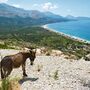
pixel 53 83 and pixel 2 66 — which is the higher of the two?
pixel 2 66

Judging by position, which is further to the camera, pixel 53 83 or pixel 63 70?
pixel 63 70

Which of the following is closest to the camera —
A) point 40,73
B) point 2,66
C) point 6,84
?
point 6,84

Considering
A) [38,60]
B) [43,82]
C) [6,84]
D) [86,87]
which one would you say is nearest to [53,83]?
[43,82]

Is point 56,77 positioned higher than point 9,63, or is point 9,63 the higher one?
point 9,63

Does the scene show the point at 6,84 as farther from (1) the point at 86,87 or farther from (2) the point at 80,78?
(2) the point at 80,78

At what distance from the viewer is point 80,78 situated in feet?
61.0

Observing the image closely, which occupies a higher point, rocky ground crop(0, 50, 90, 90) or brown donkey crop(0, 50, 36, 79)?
brown donkey crop(0, 50, 36, 79)

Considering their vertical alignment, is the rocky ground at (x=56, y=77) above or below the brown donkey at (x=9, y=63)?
below

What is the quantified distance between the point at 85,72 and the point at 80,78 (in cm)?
225

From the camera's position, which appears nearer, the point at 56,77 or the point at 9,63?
the point at 9,63

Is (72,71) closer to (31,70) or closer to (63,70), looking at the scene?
(63,70)

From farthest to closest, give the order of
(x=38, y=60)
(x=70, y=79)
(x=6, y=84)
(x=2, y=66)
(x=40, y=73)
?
(x=38, y=60), (x=40, y=73), (x=70, y=79), (x=2, y=66), (x=6, y=84)

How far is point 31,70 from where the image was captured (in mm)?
20781

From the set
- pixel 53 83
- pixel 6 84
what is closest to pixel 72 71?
pixel 53 83
